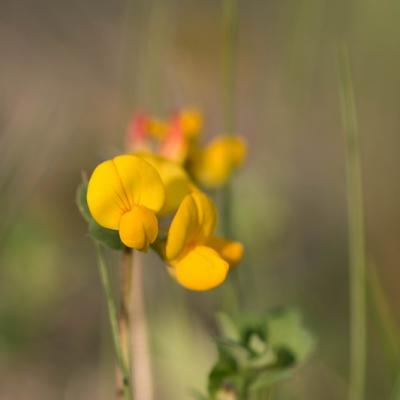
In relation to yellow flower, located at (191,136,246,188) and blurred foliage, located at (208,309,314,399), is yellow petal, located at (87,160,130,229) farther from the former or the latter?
yellow flower, located at (191,136,246,188)

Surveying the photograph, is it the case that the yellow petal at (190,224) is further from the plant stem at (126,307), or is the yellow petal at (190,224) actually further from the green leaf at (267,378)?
the green leaf at (267,378)

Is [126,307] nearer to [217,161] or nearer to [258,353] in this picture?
[258,353]

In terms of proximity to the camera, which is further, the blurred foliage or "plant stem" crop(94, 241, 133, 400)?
the blurred foliage

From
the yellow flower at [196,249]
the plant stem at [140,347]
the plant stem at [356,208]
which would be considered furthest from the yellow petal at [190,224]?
the plant stem at [140,347]

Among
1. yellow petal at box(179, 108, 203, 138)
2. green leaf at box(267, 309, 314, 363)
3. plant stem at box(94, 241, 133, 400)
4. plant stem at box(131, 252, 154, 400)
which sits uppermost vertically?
yellow petal at box(179, 108, 203, 138)

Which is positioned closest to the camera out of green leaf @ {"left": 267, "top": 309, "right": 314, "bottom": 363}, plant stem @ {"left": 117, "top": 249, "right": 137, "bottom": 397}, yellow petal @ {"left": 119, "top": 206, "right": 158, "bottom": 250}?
yellow petal @ {"left": 119, "top": 206, "right": 158, "bottom": 250}

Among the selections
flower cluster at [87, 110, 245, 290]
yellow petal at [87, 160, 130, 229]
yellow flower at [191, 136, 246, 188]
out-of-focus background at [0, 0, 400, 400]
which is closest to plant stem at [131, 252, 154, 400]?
out-of-focus background at [0, 0, 400, 400]

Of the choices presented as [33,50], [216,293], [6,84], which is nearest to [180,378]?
[216,293]

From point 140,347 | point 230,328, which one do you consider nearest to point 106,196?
point 230,328

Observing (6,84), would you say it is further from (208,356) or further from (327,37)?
(208,356)
